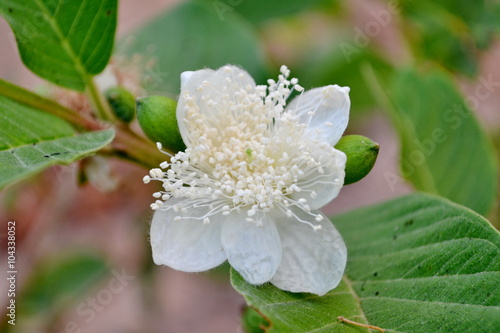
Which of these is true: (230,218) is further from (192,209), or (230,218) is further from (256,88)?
(256,88)

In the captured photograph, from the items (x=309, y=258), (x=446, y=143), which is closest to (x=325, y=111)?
(x=309, y=258)

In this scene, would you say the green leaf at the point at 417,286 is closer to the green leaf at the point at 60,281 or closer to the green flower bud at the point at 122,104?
the green flower bud at the point at 122,104

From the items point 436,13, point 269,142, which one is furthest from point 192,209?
point 436,13

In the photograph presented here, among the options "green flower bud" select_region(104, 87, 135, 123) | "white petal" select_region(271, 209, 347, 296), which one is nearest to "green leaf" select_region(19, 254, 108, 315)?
"green flower bud" select_region(104, 87, 135, 123)

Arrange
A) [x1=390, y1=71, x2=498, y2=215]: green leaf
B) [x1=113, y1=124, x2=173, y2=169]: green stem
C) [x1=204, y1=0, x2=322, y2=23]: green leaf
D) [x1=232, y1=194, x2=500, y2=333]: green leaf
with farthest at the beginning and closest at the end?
[x1=204, y1=0, x2=322, y2=23]: green leaf
[x1=390, y1=71, x2=498, y2=215]: green leaf
[x1=113, y1=124, x2=173, y2=169]: green stem
[x1=232, y1=194, x2=500, y2=333]: green leaf

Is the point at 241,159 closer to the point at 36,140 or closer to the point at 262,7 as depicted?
the point at 36,140

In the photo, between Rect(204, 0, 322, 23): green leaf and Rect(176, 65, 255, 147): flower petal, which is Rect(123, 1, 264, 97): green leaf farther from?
Rect(176, 65, 255, 147): flower petal
